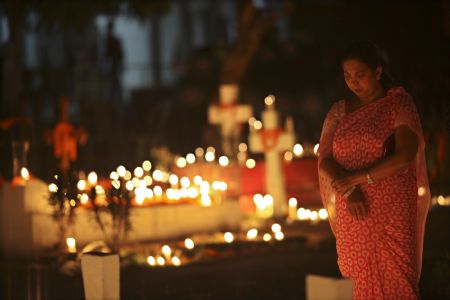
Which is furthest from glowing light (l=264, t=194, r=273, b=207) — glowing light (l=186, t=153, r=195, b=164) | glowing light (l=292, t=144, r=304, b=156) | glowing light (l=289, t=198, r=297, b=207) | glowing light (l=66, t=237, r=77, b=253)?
glowing light (l=66, t=237, r=77, b=253)

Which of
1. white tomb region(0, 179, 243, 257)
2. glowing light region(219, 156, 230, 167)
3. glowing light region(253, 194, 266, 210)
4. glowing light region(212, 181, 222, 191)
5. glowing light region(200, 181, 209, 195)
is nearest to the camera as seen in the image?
white tomb region(0, 179, 243, 257)

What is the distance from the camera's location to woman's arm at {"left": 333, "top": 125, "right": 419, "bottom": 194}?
202 inches

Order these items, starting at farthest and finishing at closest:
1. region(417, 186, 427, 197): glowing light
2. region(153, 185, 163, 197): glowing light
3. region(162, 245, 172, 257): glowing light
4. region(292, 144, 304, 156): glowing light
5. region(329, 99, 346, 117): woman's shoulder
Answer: region(292, 144, 304, 156): glowing light
region(153, 185, 163, 197): glowing light
region(162, 245, 172, 257): glowing light
region(329, 99, 346, 117): woman's shoulder
region(417, 186, 427, 197): glowing light

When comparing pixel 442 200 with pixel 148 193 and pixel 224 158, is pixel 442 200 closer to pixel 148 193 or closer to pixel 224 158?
pixel 224 158

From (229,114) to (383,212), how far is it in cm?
970

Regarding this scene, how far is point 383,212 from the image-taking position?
5.21 m

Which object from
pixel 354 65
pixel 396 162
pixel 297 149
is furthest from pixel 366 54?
pixel 297 149

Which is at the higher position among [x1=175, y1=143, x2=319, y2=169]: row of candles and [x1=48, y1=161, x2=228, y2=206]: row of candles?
[x1=175, y1=143, x2=319, y2=169]: row of candles

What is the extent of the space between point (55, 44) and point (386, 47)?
1238 centimetres

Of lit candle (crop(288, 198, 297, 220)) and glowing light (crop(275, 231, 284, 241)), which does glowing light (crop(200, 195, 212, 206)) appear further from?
lit candle (crop(288, 198, 297, 220))

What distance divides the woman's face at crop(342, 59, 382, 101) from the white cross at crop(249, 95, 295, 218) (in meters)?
8.63

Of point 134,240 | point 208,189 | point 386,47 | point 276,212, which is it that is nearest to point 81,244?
point 134,240

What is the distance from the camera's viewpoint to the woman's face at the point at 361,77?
5.29m

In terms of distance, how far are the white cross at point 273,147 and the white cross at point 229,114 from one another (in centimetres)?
56
